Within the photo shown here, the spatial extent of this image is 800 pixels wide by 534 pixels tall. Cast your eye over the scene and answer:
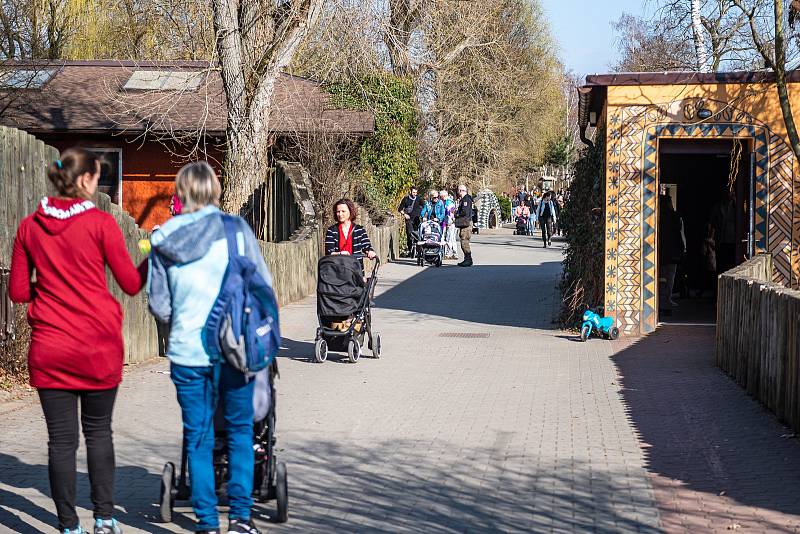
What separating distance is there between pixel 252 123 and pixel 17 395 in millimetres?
10053

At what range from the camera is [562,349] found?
48.4 ft

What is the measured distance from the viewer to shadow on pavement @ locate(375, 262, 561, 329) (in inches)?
735

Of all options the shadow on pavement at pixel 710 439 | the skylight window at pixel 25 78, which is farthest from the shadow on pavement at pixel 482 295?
the skylight window at pixel 25 78

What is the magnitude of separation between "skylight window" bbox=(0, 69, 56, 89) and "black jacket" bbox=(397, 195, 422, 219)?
379 inches

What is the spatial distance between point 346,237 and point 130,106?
13.5 meters

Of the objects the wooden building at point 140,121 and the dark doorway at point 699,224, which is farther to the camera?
the wooden building at point 140,121

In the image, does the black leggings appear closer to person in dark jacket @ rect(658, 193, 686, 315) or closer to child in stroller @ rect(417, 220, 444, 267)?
person in dark jacket @ rect(658, 193, 686, 315)

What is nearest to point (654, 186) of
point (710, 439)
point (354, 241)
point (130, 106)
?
point (354, 241)

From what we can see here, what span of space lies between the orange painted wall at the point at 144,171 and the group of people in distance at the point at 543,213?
566 inches

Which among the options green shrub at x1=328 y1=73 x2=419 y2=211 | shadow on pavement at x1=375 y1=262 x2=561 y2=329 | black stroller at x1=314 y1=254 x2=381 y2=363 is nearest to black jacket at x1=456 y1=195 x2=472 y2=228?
shadow on pavement at x1=375 y1=262 x2=561 y2=329

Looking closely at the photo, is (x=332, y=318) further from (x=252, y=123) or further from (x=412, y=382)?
(x=252, y=123)

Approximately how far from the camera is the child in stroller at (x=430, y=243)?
2844 cm

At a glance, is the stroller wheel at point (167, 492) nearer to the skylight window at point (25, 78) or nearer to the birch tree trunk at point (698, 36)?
the birch tree trunk at point (698, 36)

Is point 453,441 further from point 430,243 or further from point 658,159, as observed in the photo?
point 430,243
